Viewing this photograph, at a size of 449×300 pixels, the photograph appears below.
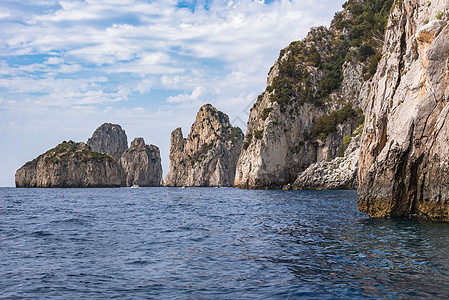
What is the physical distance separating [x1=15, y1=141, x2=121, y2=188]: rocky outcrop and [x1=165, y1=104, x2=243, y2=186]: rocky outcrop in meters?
43.3

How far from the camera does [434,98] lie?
864 inches

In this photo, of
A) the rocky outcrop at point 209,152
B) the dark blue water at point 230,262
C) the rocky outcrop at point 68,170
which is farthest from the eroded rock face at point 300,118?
the dark blue water at point 230,262

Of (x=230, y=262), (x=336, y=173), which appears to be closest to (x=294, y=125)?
(x=336, y=173)

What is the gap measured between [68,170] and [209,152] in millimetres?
63959

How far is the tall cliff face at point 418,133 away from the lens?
2078 centimetres

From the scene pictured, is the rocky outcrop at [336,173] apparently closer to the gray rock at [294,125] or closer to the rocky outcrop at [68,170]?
the gray rock at [294,125]

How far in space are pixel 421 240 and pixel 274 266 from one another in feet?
27.7

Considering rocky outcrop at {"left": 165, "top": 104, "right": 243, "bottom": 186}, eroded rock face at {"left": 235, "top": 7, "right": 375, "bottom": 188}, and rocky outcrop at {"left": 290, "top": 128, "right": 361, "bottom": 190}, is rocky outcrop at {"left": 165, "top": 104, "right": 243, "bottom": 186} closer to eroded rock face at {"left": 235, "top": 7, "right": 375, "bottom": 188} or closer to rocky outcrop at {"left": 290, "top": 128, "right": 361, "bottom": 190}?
eroded rock face at {"left": 235, "top": 7, "right": 375, "bottom": 188}

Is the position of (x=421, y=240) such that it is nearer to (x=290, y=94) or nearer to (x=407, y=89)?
(x=407, y=89)

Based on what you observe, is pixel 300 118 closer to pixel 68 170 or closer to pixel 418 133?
pixel 418 133

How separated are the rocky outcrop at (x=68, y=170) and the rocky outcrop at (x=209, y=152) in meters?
43.3

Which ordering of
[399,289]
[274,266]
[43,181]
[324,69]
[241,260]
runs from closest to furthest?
[399,289] → [274,266] → [241,260] → [324,69] → [43,181]

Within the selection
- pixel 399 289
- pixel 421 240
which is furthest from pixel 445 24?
pixel 399 289

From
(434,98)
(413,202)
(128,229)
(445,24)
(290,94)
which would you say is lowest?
(128,229)
